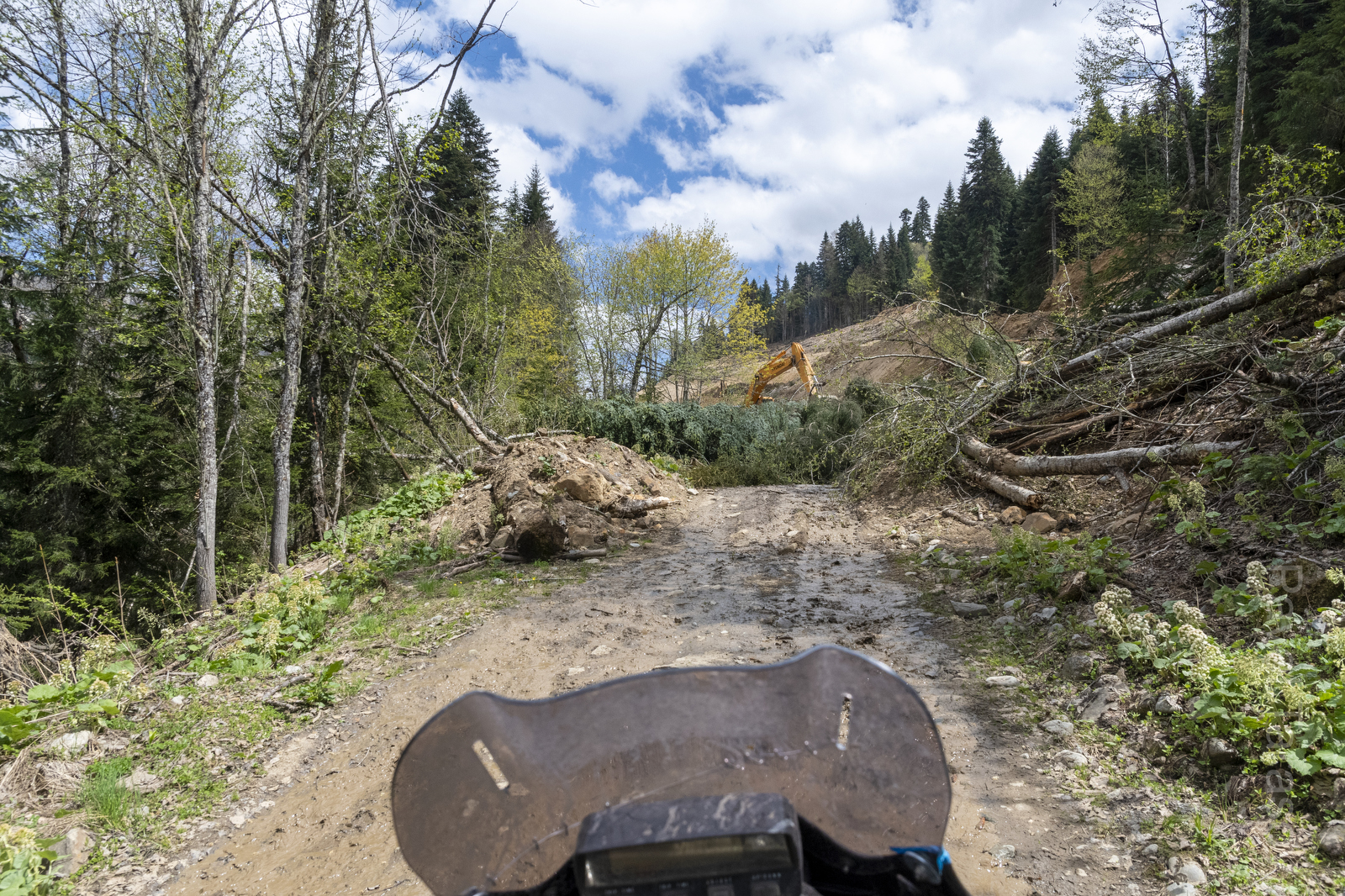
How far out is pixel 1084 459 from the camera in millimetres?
6789

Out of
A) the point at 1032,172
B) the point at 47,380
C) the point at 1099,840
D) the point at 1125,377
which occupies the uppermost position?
the point at 1032,172

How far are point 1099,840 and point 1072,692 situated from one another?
1313 millimetres

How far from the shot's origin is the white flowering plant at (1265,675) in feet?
8.41

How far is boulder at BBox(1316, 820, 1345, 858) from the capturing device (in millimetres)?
2156

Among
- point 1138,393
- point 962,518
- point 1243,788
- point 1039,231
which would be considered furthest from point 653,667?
point 1039,231

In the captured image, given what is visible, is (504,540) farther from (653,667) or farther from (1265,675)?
(1265,675)

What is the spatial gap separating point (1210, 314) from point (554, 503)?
27.6 feet

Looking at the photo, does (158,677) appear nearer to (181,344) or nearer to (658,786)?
(658,786)

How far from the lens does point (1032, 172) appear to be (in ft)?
133

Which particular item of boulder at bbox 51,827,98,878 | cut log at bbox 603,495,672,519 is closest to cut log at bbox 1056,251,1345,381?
cut log at bbox 603,495,672,519

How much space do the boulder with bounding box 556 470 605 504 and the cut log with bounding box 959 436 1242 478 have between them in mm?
5529

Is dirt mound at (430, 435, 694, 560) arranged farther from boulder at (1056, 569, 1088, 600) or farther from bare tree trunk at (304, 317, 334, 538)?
boulder at (1056, 569, 1088, 600)

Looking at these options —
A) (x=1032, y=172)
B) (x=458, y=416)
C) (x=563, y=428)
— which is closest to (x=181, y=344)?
(x=458, y=416)

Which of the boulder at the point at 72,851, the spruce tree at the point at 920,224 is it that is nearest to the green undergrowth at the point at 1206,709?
the boulder at the point at 72,851
